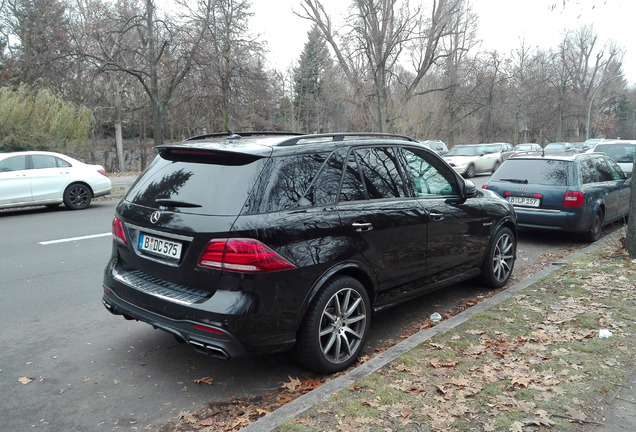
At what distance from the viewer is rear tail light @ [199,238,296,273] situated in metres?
3.34

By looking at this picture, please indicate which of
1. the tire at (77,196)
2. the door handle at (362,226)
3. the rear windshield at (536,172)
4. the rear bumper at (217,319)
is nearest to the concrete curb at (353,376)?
the rear bumper at (217,319)

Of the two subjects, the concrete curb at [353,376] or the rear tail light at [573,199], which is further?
the rear tail light at [573,199]

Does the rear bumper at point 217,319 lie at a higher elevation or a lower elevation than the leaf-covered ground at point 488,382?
higher

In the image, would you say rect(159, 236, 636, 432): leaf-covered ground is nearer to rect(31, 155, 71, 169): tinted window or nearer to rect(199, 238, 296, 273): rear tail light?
rect(199, 238, 296, 273): rear tail light

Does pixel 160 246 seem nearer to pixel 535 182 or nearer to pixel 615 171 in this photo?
pixel 535 182

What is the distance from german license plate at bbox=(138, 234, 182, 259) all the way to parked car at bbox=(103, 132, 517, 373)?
0.01m

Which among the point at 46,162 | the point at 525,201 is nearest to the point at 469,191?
the point at 525,201

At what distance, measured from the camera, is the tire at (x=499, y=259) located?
5.93 meters

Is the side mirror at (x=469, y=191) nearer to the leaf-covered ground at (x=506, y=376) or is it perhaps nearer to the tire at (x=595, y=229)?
the leaf-covered ground at (x=506, y=376)

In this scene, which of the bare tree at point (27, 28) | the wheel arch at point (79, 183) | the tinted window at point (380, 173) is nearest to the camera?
the tinted window at point (380, 173)

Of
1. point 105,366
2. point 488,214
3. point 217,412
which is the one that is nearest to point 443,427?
point 217,412

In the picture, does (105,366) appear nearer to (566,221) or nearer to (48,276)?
(48,276)

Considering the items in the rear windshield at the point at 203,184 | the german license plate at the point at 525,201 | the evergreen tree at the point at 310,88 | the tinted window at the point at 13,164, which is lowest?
the german license plate at the point at 525,201

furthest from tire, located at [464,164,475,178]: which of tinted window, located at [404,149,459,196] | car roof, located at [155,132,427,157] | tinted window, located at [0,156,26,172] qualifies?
car roof, located at [155,132,427,157]
